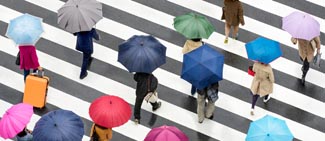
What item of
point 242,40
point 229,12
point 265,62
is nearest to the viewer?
point 265,62

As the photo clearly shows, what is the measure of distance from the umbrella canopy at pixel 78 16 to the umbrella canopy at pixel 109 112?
7.49ft

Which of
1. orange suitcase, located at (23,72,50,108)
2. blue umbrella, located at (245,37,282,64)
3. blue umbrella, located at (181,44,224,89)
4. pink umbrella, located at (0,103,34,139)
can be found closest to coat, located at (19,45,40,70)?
orange suitcase, located at (23,72,50,108)

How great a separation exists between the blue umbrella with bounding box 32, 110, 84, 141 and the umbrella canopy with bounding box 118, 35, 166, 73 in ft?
5.87

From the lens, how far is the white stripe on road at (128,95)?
1614cm

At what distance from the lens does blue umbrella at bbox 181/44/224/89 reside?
14344mm

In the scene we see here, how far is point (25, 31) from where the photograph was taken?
49.9 feet

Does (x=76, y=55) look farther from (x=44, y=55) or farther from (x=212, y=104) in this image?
(x=212, y=104)

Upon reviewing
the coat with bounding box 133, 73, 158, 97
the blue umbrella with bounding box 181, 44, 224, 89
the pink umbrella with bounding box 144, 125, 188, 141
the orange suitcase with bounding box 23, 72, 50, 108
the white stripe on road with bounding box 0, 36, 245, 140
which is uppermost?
the blue umbrella with bounding box 181, 44, 224, 89

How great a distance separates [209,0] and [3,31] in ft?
16.7

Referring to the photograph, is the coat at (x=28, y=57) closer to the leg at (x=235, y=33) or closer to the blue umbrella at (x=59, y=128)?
the blue umbrella at (x=59, y=128)

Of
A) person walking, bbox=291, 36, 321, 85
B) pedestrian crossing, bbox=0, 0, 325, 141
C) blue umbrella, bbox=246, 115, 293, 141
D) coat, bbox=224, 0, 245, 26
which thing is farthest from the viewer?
coat, bbox=224, 0, 245, 26

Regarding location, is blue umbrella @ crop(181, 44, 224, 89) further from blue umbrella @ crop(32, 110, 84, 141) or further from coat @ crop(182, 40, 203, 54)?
blue umbrella @ crop(32, 110, 84, 141)

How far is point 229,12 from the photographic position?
16906 millimetres

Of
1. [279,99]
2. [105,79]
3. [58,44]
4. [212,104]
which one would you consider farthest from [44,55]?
[279,99]
